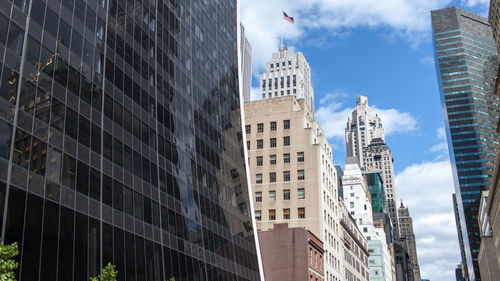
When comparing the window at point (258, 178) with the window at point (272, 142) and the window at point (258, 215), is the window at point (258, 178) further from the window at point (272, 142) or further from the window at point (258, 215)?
the window at point (272, 142)

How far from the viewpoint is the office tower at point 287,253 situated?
66562mm

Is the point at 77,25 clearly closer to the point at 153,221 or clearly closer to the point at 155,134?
the point at 155,134

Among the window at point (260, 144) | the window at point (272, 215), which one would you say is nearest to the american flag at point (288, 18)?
the window at point (260, 144)

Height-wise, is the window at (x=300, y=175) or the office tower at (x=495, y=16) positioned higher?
the office tower at (x=495, y=16)

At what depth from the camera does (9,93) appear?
25.7 meters

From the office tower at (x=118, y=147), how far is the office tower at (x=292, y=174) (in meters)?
21.4

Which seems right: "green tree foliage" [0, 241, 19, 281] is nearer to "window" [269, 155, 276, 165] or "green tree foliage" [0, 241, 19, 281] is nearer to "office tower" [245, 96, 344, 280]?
"office tower" [245, 96, 344, 280]

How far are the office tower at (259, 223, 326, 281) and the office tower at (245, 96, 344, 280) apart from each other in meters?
10.2

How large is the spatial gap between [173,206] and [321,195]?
41969 mm

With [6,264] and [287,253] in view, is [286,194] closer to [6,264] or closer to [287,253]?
[287,253]

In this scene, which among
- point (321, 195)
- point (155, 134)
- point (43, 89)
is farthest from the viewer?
point (321, 195)

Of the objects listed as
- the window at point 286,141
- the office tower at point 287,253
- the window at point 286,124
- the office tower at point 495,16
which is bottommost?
the office tower at point 287,253

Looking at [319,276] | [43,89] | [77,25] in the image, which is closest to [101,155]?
[43,89]

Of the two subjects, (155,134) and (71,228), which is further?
(155,134)
